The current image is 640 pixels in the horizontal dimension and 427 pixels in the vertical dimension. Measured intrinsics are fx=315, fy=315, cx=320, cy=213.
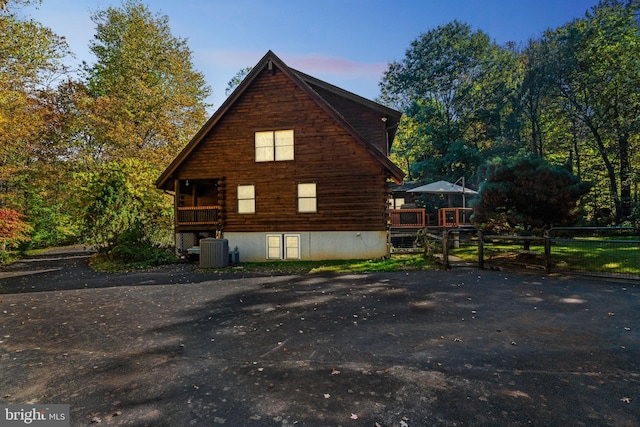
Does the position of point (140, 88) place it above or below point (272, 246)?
above

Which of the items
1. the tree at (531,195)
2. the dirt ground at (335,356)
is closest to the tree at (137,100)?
the dirt ground at (335,356)

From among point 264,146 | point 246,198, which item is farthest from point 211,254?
point 264,146

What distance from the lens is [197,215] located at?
700 inches

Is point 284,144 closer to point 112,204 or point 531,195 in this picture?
point 112,204

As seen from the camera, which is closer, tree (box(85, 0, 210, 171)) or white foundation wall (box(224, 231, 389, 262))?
white foundation wall (box(224, 231, 389, 262))

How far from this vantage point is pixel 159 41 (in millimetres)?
29969

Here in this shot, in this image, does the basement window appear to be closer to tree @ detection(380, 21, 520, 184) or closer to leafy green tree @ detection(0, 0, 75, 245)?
leafy green tree @ detection(0, 0, 75, 245)

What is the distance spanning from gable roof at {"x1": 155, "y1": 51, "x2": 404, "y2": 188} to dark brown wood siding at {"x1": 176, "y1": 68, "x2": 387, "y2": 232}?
29 centimetres

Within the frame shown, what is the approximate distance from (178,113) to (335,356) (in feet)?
97.9

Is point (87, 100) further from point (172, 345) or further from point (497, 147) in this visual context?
point (497, 147)

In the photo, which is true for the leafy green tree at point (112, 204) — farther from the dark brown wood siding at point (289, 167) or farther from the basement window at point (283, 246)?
the basement window at point (283, 246)

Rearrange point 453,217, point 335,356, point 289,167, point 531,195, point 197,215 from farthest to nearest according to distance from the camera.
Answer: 1. point 453,217
2. point 197,215
3. point 289,167
4. point 531,195
5. point 335,356

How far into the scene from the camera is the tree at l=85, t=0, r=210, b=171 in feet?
85.3

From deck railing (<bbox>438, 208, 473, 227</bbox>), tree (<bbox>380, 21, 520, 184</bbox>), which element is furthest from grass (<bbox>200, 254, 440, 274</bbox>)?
tree (<bbox>380, 21, 520, 184</bbox>)
